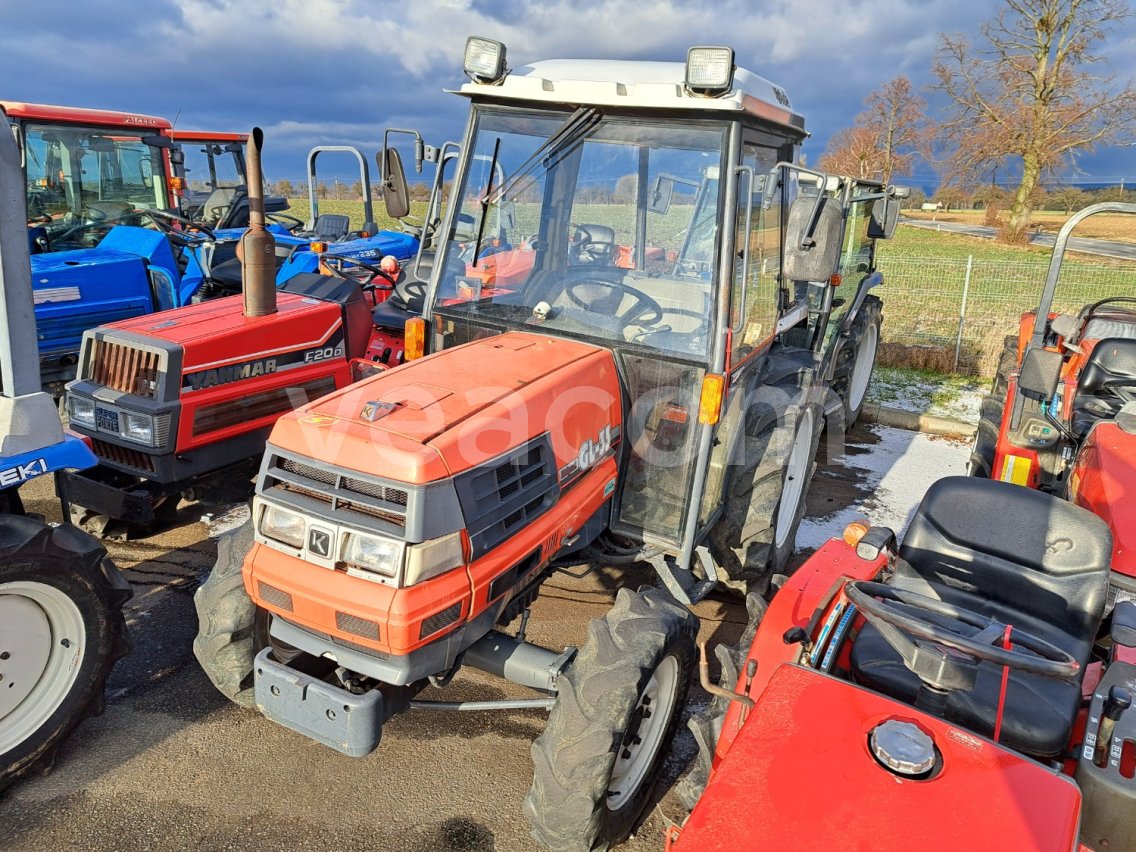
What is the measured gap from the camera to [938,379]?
8.71 metres

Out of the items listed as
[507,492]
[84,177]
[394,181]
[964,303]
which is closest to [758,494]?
[507,492]

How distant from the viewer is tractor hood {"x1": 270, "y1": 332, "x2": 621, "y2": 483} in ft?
7.79

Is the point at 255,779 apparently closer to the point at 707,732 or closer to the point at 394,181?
the point at 707,732

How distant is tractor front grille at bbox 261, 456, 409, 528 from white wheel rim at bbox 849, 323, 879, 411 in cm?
538

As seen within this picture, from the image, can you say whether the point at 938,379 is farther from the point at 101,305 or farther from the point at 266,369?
the point at 101,305

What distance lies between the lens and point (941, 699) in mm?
2178

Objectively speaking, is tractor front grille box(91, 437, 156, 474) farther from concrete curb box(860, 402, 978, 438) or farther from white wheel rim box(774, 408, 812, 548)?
concrete curb box(860, 402, 978, 438)

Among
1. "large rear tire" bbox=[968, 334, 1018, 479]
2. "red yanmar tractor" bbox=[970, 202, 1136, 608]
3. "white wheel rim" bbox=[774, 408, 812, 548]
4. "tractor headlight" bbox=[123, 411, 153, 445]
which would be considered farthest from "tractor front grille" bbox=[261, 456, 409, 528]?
"large rear tire" bbox=[968, 334, 1018, 479]

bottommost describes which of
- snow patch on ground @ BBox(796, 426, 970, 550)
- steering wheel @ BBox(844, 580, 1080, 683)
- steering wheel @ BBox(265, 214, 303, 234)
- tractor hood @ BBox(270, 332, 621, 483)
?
snow patch on ground @ BBox(796, 426, 970, 550)

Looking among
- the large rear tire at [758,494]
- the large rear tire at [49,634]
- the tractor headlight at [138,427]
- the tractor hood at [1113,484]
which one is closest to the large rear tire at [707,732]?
the large rear tire at [758,494]

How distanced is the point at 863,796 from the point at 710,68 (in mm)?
2428

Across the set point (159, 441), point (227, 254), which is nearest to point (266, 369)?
point (159, 441)

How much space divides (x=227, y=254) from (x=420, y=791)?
601cm

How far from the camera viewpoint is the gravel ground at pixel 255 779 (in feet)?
8.61
